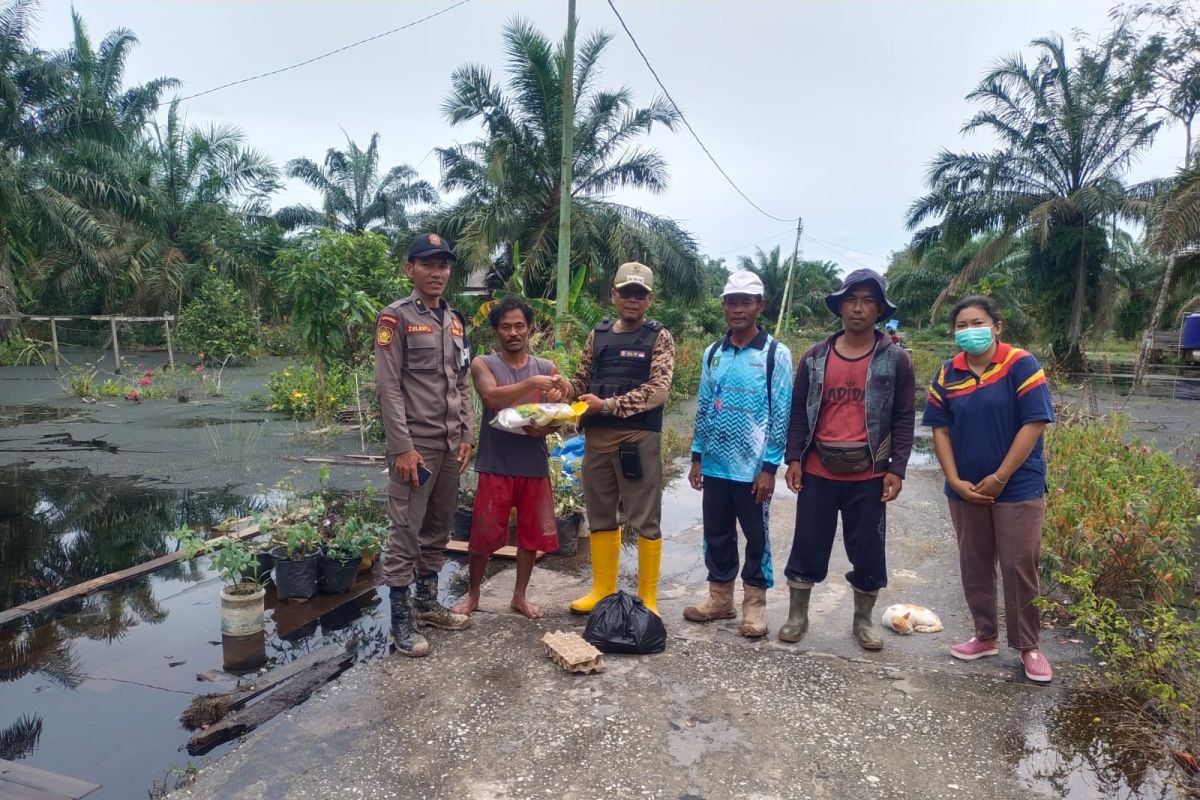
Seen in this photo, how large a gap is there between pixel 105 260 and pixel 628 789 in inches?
1063

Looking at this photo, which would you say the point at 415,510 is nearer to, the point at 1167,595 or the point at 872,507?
the point at 872,507

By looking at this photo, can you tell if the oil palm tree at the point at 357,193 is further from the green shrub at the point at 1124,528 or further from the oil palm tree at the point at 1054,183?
the green shrub at the point at 1124,528

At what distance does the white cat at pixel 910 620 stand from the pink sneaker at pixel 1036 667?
2.12 ft

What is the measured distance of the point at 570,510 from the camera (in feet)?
19.5

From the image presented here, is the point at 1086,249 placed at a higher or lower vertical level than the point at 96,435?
higher

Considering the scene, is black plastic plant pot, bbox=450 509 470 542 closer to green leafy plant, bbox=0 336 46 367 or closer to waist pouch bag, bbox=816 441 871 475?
waist pouch bag, bbox=816 441 871 475

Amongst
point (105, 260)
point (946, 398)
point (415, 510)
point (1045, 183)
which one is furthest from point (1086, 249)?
point (105, 260)

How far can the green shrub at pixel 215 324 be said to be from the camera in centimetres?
2183

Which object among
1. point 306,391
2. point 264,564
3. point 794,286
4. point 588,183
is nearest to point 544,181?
point 588,183

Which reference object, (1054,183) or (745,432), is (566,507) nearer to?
(745,432)

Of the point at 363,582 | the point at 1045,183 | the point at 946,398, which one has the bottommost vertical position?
the point at 363,582

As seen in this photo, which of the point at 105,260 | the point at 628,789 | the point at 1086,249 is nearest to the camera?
the point at 628,789

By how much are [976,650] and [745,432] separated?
61.8 inches

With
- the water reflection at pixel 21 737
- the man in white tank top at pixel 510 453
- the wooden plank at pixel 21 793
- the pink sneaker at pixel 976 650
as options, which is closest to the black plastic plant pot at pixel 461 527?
the man in white tank top at pixel 510 453
